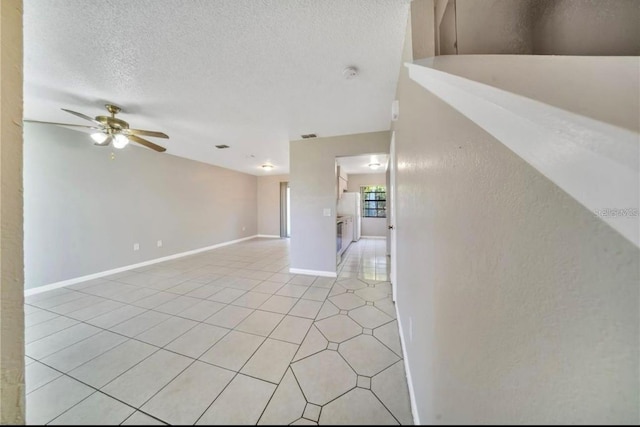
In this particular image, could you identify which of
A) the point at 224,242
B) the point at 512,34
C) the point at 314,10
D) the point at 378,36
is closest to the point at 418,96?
the point at 512,34

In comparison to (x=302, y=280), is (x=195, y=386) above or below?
above

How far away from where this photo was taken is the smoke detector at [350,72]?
1.65 meters

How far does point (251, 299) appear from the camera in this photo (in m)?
2.45

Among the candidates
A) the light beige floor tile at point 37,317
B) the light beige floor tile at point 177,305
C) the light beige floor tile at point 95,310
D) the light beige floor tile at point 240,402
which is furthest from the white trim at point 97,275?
the light beige floor tile at point 240,402

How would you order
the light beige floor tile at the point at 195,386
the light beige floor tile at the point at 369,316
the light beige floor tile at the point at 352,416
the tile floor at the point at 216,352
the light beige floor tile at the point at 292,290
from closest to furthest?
the light beige floor tile at the point at 352,416 → the tile floor at the point at 216,352 → the light beige floor tile at the point at 195,386 → the light beige floor tile at the point at 369,316 → the light beige floor tile at the point at 292,290

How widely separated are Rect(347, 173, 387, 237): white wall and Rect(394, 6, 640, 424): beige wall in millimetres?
6047

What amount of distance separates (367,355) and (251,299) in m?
1.53

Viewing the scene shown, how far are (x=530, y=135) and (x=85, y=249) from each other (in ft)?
16.0

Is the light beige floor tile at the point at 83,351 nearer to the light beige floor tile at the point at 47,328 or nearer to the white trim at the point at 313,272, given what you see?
the light beige floor tile at the point at 47,328

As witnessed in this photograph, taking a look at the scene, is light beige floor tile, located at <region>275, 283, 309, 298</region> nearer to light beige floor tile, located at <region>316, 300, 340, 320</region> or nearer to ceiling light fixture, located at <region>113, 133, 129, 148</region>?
light beige floor tile, located at <region>316, 300, 340, 320</region>

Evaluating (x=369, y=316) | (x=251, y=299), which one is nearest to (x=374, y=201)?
(x=369, y=316)

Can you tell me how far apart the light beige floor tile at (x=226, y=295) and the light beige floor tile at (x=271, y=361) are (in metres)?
1.04

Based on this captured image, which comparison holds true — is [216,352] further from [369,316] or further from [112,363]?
[369,316]

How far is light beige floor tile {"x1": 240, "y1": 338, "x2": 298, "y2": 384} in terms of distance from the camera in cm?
127
